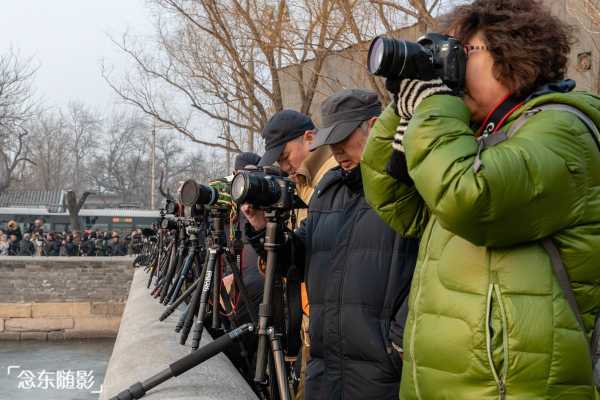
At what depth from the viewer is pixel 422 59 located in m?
1.86

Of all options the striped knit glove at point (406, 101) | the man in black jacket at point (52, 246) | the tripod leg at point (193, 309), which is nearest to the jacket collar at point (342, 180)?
the striped knit glove at point (406, 101)

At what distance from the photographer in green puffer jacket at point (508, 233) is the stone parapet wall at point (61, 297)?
21.0m

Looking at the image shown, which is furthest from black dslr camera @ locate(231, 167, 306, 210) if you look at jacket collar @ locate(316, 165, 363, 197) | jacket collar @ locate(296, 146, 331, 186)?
jacket collar @ locate(296, 146, 331, 186)

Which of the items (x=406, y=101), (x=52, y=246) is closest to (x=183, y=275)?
(x=406, y=101)

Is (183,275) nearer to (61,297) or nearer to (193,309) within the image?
(193,309)

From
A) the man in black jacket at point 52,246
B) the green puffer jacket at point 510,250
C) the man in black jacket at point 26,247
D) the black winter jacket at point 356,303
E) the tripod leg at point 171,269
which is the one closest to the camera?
the green puffer jacket at point 510,250

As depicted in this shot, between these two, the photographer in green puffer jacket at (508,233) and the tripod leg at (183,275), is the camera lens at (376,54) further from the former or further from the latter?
the tripod leg at (183,275)

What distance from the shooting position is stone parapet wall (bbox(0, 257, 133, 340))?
851 inches

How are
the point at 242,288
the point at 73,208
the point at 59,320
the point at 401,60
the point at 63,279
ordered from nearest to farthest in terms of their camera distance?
the point at 401,60, the point at 242,288, the point at 59,320, the point at 63,279, the point at 73,208

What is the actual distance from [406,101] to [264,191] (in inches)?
37.3

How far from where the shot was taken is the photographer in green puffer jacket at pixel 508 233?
5.46 ft

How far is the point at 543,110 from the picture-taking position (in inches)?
69.9

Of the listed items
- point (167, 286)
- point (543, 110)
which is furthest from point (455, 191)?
point (167, 286)

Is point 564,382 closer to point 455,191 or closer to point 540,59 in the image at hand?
point 455,191
